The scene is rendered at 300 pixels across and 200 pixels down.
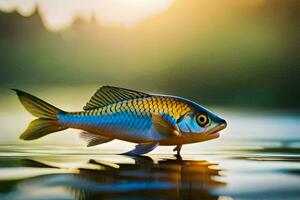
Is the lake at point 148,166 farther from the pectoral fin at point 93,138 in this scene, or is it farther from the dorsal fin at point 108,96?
the dorsal fin at point 108,96

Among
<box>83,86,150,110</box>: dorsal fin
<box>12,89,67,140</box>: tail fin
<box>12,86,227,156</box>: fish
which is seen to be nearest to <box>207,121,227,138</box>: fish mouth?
<box>12,86,227,156</box>: fish

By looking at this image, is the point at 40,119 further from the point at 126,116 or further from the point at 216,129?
the point at 216,129

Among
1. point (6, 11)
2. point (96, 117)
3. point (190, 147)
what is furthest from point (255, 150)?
point (6, 11)

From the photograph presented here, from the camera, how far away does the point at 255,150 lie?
7.88ft

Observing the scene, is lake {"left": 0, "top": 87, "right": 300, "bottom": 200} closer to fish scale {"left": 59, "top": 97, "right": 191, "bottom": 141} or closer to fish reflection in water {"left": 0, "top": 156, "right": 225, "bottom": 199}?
fish reflection in water {"left": 0, "top": 156, "right": 225, "bottom": 199}

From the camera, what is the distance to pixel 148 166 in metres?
1.91

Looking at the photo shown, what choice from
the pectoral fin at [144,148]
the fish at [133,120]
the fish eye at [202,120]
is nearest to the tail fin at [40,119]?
the fish at [133,120]

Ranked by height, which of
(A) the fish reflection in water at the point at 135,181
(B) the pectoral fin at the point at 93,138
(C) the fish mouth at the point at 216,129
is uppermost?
(C) the fish mouth at the point at 216,129

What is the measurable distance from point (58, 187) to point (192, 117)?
66 centimetres

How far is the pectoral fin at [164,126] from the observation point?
6.68 ft

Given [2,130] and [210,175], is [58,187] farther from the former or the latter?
[2,130]

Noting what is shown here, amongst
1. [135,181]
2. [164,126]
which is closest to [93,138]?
[164,126]

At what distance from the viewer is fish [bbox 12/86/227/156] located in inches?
80.8

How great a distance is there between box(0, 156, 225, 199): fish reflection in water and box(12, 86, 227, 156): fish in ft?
0.39
